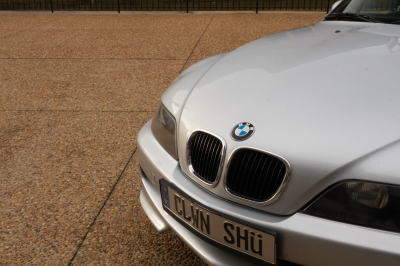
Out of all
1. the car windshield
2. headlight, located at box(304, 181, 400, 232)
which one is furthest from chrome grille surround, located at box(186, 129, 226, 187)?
the car windshield

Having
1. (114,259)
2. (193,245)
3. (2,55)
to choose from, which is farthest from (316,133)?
(2,55)

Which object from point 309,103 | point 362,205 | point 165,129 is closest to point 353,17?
point 309,103

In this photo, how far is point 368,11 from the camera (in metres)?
3.14

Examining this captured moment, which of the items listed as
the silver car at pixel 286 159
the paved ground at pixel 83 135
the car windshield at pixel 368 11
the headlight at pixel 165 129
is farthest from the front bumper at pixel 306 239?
the car windshield at pixel 368 11

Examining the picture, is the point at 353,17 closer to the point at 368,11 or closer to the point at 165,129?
the point at 368,11

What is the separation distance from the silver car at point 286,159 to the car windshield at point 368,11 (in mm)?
573

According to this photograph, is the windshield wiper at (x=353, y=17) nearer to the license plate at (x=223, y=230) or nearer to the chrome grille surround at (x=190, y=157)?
the chrome grille surround at (x=190, y=157)

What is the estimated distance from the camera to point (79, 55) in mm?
6844

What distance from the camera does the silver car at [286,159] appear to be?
5.08ft

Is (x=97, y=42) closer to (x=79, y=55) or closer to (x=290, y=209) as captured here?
(x=79, y=55)

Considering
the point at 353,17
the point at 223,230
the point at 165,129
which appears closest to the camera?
the point at 223,230

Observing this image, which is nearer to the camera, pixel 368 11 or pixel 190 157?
pixel 190 157

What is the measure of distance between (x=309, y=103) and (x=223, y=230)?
64 centimetres

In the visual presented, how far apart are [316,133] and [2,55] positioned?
6441 millimetres
